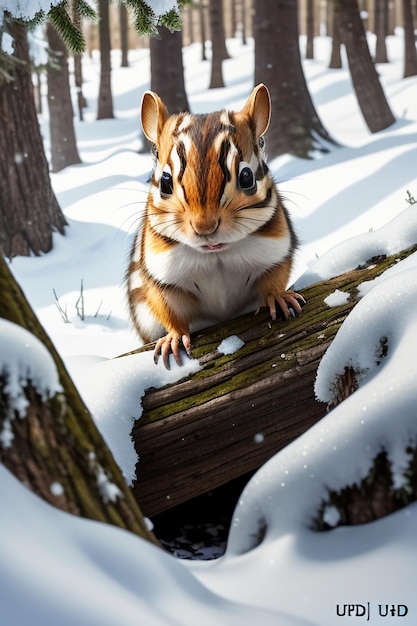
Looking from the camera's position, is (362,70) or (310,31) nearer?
(362,70)

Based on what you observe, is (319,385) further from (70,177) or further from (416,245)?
(70,177)

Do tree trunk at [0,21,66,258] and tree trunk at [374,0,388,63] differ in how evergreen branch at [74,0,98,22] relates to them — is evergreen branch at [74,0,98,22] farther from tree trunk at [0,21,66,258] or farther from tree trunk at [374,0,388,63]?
tree trunk at [374,0,388,63]

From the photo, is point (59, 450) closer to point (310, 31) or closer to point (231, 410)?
point (231, 410)

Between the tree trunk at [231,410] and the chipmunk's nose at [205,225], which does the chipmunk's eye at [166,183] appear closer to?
the chipmunk's nose at [205,225]

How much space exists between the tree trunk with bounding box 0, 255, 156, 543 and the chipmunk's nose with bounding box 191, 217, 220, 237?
0.85 metres

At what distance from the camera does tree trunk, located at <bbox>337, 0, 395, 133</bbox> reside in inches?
361

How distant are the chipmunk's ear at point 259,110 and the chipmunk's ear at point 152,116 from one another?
287 millimetres

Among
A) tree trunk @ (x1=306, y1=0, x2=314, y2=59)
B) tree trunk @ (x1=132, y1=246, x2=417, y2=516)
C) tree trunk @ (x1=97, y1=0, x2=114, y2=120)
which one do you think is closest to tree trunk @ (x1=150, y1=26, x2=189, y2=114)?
tree trunk @ (x1=97, y1=0, x2=114, y2=120)

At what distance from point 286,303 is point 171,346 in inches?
17.6

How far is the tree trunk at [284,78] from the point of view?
855cm

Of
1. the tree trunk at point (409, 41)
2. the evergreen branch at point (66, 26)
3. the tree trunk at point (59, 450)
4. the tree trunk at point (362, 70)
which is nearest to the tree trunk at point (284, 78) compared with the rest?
the tree trunk at point (362, 70)

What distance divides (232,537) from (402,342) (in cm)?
68

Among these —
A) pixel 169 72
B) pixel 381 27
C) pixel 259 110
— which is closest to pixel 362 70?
pixel 169 72

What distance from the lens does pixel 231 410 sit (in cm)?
267
